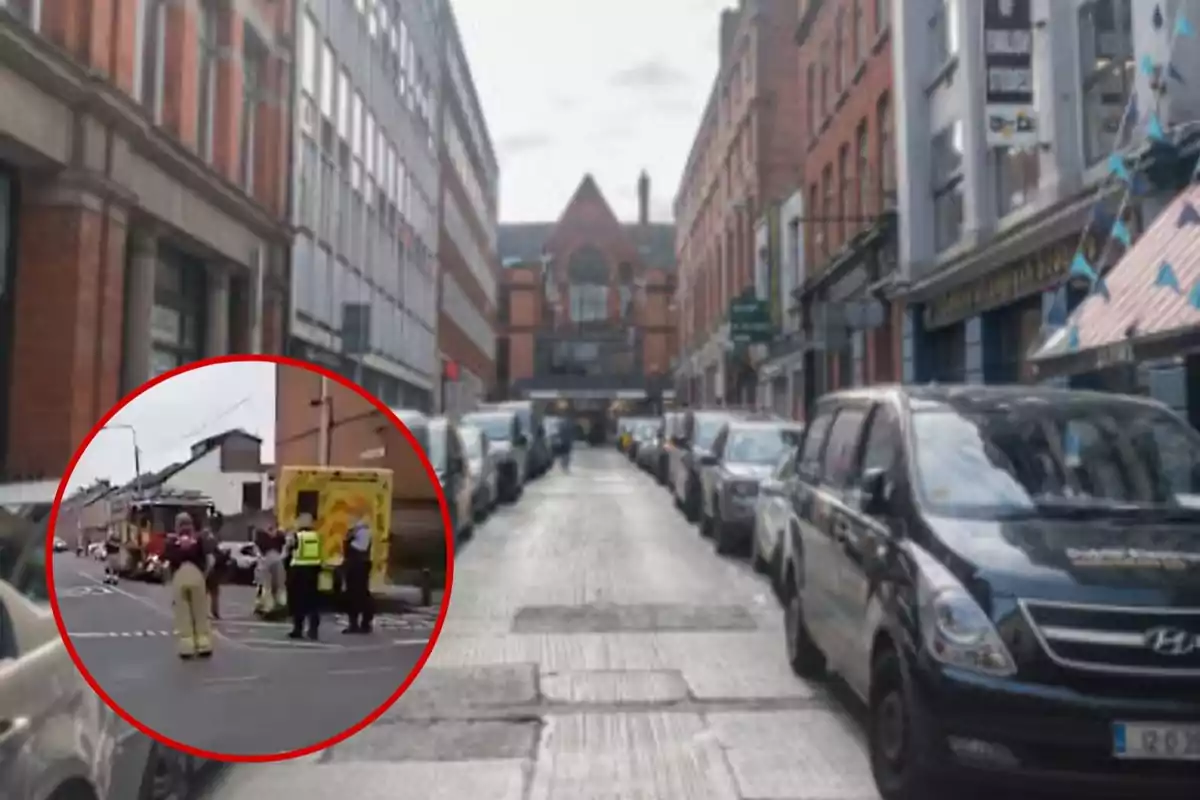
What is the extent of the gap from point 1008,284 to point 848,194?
1136cm

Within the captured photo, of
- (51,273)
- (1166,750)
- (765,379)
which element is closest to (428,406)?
(765,379)

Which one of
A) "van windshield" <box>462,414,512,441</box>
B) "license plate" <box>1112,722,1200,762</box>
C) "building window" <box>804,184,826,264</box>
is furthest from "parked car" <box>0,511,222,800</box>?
"building window" <box>804,184,826,264</box>

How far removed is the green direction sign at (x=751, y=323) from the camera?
138ft

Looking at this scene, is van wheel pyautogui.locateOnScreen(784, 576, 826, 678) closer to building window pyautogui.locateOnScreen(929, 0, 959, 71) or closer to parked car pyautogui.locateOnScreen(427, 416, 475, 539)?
parked car pyautogui.locateOnScreen(427, 416, 475, 539)

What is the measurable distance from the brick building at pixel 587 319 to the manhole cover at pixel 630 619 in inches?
3016

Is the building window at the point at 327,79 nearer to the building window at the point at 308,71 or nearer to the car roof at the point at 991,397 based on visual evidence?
the building window at the point at 308,71

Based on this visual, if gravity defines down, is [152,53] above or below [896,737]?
above

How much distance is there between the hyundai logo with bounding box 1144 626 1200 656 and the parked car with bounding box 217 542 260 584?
3.94 metres

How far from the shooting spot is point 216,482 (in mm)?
2197

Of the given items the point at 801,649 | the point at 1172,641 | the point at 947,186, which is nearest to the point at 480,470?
the point at 947,186

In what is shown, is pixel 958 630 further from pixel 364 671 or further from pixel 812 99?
pixel 812 99

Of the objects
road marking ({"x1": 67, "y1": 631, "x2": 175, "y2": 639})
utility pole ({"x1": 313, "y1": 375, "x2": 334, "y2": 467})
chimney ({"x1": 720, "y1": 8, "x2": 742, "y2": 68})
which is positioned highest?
chimney ({"x1": 720, "y1": 8, "x2": 742, "y2": 68})

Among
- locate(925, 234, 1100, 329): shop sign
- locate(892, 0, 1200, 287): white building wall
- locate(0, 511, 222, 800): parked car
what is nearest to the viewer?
locate(0, 511, 222, 800): parked car

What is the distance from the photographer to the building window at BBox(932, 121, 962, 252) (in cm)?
2244
